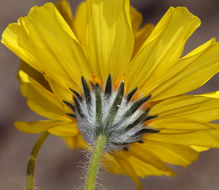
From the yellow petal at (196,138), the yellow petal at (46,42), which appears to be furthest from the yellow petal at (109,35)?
the yellow petal at (196,138)

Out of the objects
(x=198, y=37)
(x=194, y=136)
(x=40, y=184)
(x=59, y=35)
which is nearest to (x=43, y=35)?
(x=59, y=35)

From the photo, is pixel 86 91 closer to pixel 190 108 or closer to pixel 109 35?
pixel 109 35

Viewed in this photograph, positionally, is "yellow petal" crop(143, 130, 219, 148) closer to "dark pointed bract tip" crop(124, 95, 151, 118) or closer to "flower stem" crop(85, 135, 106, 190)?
"dark pointed bract tip" crop(124, 95, 151, 118)

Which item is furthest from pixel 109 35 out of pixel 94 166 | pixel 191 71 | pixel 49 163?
pixel 49 163

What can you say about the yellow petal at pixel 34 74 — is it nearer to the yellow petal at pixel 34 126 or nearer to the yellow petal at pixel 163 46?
the yellow petal at pixel 34 126

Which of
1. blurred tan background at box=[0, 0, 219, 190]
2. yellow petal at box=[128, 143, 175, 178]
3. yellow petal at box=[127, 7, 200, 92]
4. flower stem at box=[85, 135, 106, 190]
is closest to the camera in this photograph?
flower stem at box=[85, 135, 106, 190]

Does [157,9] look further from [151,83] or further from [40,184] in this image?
[151,83]

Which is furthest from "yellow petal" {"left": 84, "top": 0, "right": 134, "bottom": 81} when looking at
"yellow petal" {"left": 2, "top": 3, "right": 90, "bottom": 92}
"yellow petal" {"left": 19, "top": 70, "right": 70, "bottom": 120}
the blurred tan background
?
the blurred tan background
